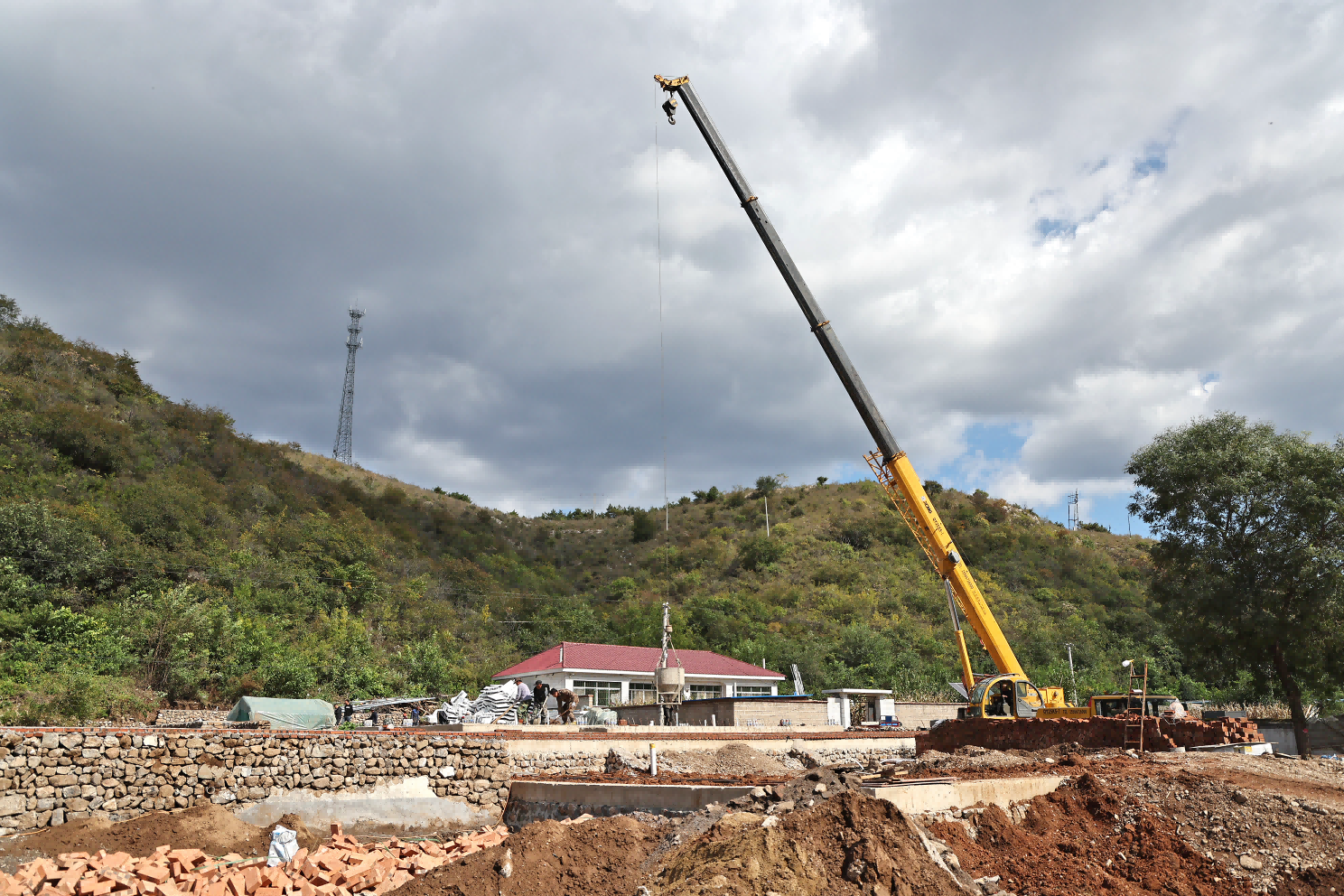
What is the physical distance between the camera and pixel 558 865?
9836 millimetres

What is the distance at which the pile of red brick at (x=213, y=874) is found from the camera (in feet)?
33.1

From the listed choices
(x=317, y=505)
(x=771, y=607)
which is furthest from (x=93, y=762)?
(x=771, y=607)

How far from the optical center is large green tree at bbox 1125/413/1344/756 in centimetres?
2306

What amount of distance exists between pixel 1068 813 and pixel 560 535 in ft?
227

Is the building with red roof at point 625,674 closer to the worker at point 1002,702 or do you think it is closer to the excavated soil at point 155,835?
the worker at point 1002,702

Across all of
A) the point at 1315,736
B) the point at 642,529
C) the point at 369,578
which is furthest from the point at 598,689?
the point at 642,529

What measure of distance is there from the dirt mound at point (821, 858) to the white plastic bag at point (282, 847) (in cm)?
717

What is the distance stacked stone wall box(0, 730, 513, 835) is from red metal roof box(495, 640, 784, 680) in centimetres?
1559

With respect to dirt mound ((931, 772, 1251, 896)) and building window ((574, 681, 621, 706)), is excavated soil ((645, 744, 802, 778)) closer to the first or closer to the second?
dirt mound ((931, 772, 1251, 896))

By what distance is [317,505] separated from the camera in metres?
49.2

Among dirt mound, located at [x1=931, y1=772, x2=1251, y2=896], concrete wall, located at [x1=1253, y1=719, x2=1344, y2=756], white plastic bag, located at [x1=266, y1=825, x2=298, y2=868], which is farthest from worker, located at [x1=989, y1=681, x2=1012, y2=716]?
white plastic bag, located at [x1=266, y1=825, x2=298, y2=868]

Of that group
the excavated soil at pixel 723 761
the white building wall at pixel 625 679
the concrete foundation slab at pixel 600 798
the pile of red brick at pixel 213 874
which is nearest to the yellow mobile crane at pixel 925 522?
the excavated soil at pixel 723 761

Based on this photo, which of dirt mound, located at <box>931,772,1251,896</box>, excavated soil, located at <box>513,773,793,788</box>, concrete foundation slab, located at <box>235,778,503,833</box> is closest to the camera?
dirt mound, located at <box>931,772,1251,896</box>

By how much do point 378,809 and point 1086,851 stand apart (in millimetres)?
13588
